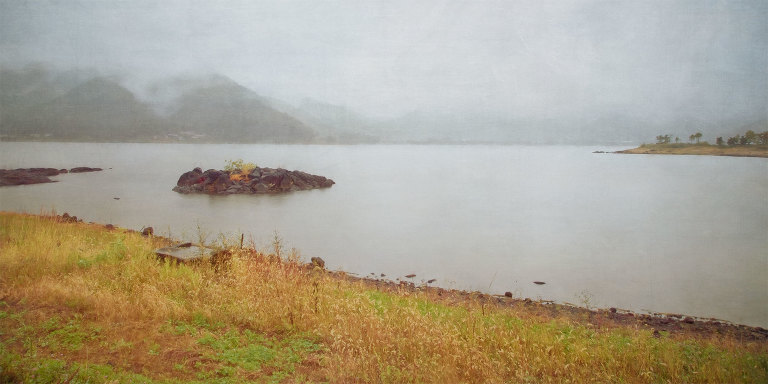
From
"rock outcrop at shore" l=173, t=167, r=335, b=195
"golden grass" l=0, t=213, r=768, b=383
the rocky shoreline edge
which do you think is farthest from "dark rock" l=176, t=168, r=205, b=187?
"golden grass" l=0, t=213, r=768, b=383

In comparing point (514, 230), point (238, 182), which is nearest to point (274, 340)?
point (514, 230)

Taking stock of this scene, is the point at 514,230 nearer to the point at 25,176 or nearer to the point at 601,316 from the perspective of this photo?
the point at 601,316

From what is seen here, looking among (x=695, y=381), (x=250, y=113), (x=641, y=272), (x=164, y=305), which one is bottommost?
(x=641, y=272)

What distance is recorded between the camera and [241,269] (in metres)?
7.71

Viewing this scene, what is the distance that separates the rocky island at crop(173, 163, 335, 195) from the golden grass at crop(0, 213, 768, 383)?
84.6 feet

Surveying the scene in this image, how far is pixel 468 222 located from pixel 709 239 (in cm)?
1077

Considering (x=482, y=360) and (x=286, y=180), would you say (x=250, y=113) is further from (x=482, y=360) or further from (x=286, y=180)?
(x=482, y=360)

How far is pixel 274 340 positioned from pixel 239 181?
99.5ft

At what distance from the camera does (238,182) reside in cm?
3356

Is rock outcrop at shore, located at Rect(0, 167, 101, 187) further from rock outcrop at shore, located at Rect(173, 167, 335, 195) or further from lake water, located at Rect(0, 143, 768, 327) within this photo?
rock outcrop at shore, located at Rect(173, 167, 335, 195)

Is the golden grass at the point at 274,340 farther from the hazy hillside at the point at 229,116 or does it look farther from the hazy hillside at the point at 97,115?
the hazy hillside at the point at 229,116

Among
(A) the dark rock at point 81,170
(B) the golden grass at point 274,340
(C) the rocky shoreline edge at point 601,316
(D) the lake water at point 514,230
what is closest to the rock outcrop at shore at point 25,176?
(D) the lake water at point 514,230

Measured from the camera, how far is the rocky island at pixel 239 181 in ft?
108

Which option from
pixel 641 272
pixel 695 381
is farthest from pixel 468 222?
pixel 695 381
